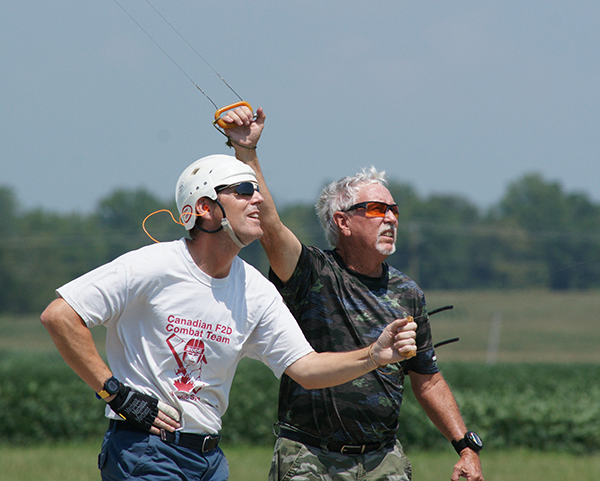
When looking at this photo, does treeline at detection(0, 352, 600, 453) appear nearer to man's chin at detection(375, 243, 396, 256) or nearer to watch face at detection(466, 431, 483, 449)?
watch face at detection(466, 431, 483, 449)

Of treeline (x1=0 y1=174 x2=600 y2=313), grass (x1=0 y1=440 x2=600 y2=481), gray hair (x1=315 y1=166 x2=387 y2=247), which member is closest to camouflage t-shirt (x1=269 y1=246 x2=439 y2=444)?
gray hair (x1=315 y1=166 x2=387 y2=247)

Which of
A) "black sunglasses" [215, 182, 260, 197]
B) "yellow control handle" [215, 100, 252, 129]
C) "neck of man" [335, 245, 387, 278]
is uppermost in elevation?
"yellow control handle" [215, 100, 252, 129]

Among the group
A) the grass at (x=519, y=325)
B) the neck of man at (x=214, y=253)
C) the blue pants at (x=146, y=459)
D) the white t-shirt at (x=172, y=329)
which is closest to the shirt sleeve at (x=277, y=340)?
the white t-shirt at (x=172, y=329)

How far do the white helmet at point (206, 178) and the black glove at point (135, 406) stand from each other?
827 mm

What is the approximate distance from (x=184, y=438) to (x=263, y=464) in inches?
314

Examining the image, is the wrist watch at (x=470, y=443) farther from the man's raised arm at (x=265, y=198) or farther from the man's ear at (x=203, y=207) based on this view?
the man's ear at (x=203, y=207)

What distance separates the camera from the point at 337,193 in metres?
4.59

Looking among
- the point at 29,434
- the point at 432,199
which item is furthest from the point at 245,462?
the point at 432,199

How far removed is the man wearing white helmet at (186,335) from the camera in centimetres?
309

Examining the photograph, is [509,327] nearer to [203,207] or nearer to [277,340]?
[277,340]

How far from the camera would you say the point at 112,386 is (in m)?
3.07

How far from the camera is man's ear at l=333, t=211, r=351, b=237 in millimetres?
4426

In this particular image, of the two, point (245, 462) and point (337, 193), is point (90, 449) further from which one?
point (337, 193)

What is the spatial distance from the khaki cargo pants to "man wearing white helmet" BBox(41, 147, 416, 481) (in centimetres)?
72
